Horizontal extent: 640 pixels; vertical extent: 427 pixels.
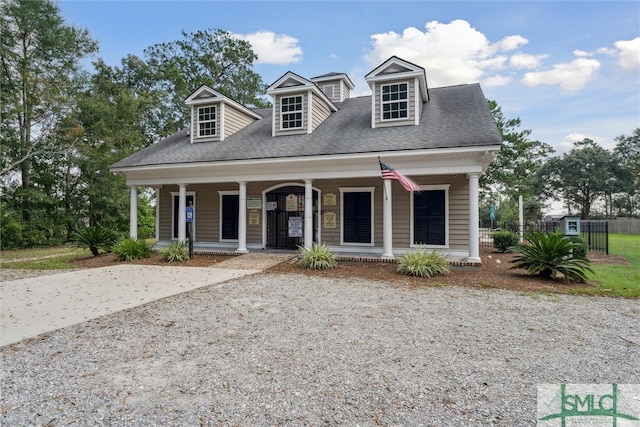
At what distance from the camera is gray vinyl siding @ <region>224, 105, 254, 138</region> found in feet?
45.2

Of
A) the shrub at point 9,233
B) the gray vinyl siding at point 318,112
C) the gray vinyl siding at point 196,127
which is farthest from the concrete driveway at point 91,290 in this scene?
the shrub at point 9,233

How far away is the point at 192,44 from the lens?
2508 cm

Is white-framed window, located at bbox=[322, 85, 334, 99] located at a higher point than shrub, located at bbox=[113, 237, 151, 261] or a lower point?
higher

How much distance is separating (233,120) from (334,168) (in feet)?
19.2

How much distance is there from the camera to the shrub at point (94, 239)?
12.4 metres

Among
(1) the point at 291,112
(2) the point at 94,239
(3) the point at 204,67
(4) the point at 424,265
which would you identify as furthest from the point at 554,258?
(3) the point at 204,67

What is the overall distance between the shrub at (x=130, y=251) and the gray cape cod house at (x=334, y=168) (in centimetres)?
136

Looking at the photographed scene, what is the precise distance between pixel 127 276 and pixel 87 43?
18.9 meters

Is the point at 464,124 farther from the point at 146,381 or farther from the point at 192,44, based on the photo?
the point at 192,44

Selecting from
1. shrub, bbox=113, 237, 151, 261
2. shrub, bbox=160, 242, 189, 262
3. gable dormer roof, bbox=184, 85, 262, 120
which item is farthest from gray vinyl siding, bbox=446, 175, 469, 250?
shrub, bbox=113, 237, 151, 261

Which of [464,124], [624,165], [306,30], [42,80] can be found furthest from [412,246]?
[624,165]

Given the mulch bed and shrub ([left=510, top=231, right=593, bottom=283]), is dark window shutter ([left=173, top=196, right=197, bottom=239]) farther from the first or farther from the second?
shrub ([left=510, top=231, right=593, bottom=283])

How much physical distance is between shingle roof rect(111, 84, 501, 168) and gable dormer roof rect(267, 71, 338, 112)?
1.41 metres

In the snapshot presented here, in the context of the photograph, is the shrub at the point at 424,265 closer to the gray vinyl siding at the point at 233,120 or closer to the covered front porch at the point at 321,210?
the covered front porch at the point at 321,210
